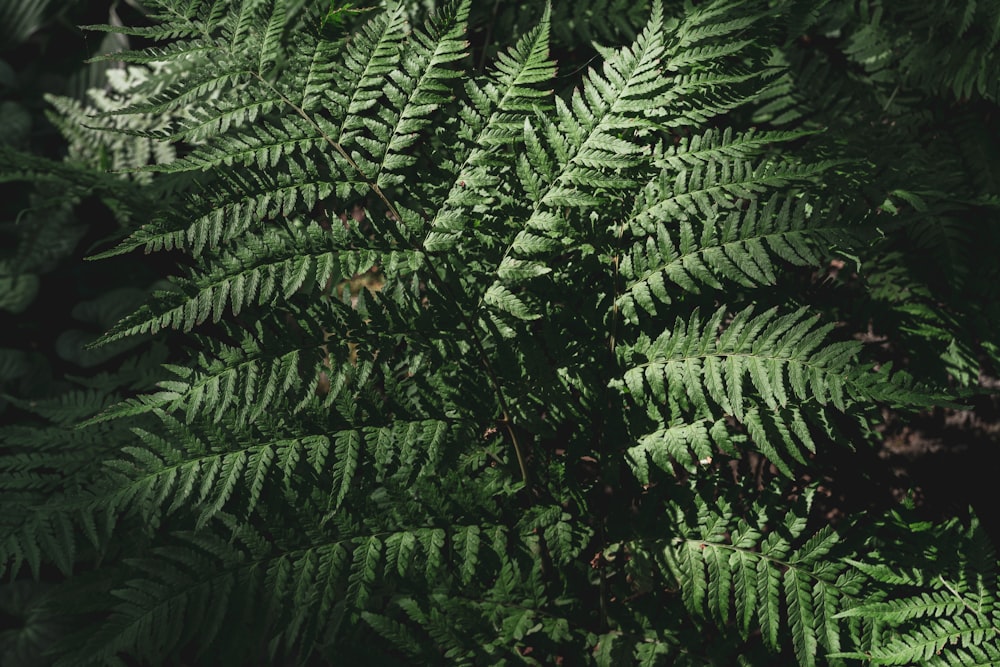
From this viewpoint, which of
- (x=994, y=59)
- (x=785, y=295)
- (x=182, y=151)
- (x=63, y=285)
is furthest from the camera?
(x=63, y=285)

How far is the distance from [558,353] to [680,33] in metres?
0.65

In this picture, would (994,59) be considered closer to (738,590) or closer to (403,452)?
(738,590)

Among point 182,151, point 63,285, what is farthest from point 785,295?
point 63,285

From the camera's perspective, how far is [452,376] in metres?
1.38

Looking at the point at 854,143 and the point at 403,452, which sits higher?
the point at 854,143

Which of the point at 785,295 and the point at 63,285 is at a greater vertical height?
the point at 785,295

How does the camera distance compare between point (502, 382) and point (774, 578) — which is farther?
point (502, 382)

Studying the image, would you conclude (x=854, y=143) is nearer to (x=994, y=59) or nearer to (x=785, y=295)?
(x=994, y=59)

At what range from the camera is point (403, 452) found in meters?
1.26

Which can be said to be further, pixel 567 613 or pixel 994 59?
pixel 994 59

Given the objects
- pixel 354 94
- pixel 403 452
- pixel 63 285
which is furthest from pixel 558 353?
pixel 63 285

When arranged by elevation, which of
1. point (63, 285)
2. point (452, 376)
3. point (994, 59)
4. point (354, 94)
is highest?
point (994, 59)

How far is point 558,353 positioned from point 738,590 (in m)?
0.53

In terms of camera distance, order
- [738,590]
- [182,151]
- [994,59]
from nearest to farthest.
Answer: [738,590]
[994,59]
[182,151]
